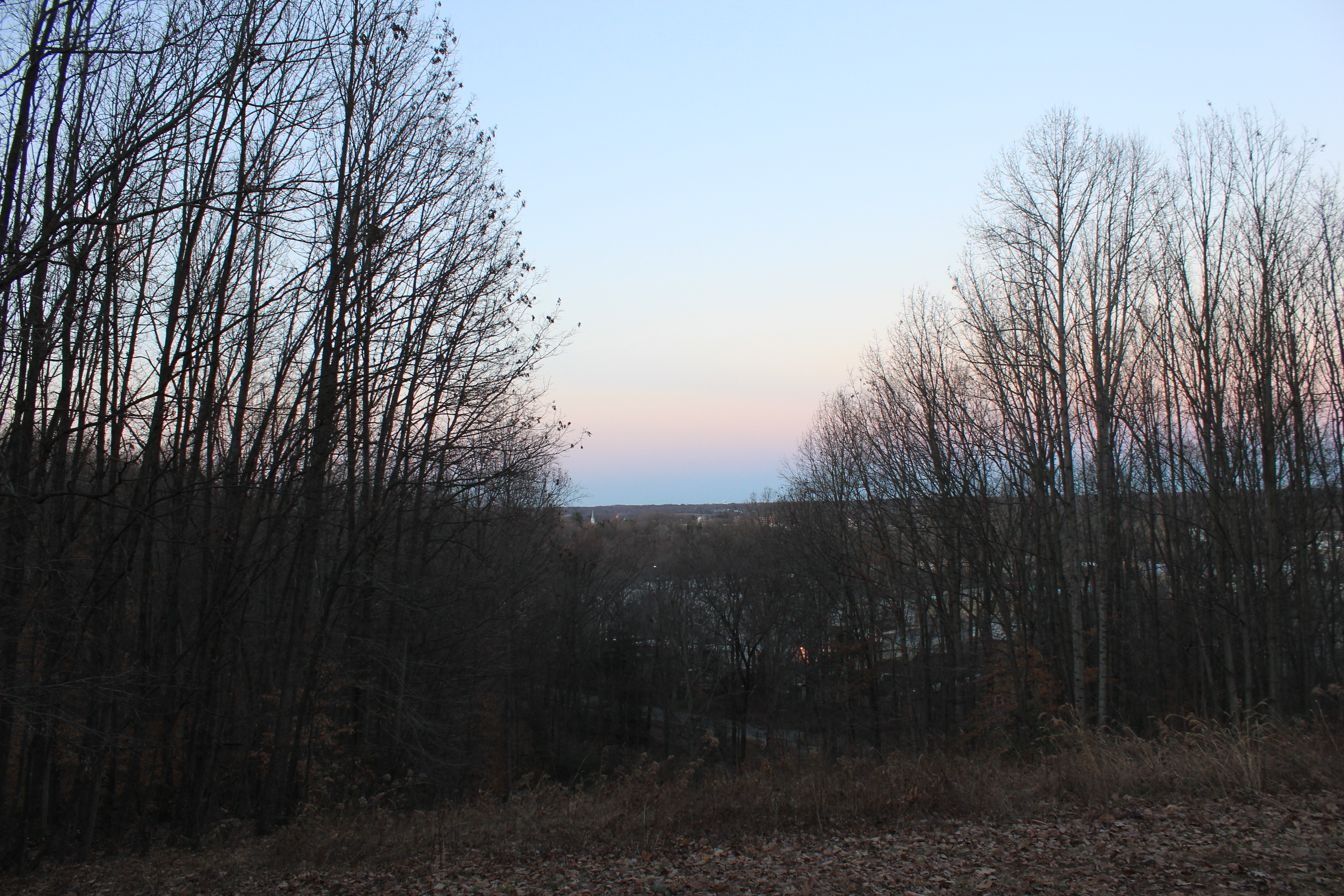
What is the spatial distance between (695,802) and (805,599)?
23.3 metres

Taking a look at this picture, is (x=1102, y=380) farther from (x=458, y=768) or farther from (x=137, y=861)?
(x=137, y=861)

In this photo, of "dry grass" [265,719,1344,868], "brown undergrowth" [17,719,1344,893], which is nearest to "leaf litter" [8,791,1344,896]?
"brown undergrowth" [17,719,1344,893]

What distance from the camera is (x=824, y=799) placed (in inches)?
273

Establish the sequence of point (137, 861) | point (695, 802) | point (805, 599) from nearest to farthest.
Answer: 1. point (695, 802)
2. point (137, 861)
3. point (805, 599)

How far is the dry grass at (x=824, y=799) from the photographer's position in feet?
21.2

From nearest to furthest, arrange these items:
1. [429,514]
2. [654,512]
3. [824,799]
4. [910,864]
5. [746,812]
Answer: [910,864] < [746,812] < [824,799] < [429,514] < [654,512]

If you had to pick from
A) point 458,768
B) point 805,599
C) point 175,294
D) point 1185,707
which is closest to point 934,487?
point 1185,707

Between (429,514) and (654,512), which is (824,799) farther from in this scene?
(654,512)

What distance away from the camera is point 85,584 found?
7.67 metres

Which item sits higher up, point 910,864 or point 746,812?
point 910,864

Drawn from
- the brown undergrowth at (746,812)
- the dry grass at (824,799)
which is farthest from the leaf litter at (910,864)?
the dry grass at (824,799)

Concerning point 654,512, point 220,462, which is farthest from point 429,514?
point 654,512

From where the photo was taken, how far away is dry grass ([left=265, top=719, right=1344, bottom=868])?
21.2ft

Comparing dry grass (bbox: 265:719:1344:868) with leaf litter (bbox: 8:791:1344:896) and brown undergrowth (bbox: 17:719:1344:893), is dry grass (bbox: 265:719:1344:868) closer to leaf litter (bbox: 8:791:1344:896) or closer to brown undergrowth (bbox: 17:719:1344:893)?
brown undergrowth (bbox: 17:719:1344:893)
